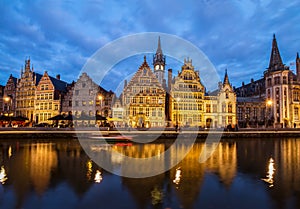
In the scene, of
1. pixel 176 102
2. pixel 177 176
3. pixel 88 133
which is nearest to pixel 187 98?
pixel 176 102

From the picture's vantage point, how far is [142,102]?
53.2 m

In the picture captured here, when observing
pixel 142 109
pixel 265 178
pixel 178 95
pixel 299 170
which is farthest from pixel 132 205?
pixel 178 95

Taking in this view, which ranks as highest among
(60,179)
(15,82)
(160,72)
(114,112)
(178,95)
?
(160,72)

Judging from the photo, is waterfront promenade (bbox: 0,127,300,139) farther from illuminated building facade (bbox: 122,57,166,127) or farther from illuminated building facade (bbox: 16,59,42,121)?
illuminated building facade (bbox: 16,59,42,121)

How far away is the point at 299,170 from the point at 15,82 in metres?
69.3

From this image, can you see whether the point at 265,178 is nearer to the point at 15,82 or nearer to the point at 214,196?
the point at 214,196

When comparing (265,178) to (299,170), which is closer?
(265,178)

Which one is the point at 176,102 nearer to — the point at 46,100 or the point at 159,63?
the point at 159,63

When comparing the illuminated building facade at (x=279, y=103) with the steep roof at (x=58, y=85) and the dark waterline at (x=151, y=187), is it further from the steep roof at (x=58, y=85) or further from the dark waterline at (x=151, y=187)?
the dark waterline at (x=151, y=187)

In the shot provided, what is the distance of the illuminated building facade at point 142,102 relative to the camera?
174 feet

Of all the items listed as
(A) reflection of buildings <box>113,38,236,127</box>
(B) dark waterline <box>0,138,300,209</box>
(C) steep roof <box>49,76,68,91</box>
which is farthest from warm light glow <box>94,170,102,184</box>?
(C) steep roof <box>49,76,68,91</box>

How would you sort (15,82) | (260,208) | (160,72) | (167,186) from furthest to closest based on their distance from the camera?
(160,72) → (15,82) → (167,186) → (260,208)

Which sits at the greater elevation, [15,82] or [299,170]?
[15,82]

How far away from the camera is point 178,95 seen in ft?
186
